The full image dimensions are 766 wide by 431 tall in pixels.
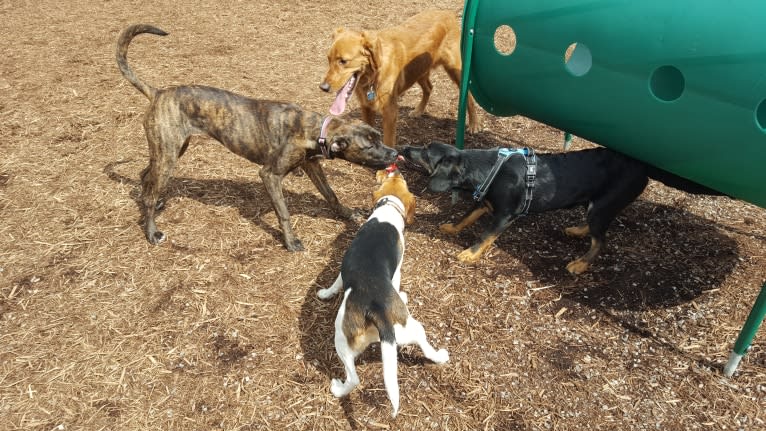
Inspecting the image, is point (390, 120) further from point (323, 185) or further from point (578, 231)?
point (578, 231)

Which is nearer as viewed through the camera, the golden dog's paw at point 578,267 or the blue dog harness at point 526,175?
the blue dog harness at point 526,175

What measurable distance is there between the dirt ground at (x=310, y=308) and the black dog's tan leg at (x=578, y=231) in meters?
0.10

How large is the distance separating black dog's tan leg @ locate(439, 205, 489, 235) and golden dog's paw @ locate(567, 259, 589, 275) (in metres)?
1.07

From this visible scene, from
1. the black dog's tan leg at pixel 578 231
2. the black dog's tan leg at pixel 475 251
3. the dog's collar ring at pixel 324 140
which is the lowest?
the black dog's tan leg at pixel 475 251

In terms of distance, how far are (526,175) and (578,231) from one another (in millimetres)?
1117

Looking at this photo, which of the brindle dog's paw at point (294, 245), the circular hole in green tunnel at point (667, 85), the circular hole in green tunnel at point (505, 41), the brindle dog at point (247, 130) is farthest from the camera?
the circular hole in green tunnel at point (505, 41)

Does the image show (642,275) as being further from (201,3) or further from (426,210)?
(201,3)

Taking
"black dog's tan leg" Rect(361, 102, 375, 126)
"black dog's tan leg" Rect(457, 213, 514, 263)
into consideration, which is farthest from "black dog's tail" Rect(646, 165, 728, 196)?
"black dog's tan leg" Rect(361, 102, 375, 126)

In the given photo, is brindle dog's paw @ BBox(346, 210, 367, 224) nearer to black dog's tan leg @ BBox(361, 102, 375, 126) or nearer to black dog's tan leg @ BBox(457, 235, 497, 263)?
black dog's tan leg @ BBox(457, 235, 497, 263)

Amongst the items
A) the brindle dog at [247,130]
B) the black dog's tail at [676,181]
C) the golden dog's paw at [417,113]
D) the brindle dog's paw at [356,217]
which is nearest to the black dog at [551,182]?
the black dog's tail at [676,181]

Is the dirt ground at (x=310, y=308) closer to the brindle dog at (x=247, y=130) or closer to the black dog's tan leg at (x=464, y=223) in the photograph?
the black dog's tan leg at (x=464, y=223)

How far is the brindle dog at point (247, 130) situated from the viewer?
4.72m

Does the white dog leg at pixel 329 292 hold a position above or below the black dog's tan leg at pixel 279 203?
below

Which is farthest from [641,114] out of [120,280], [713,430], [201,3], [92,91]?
[201,3]
